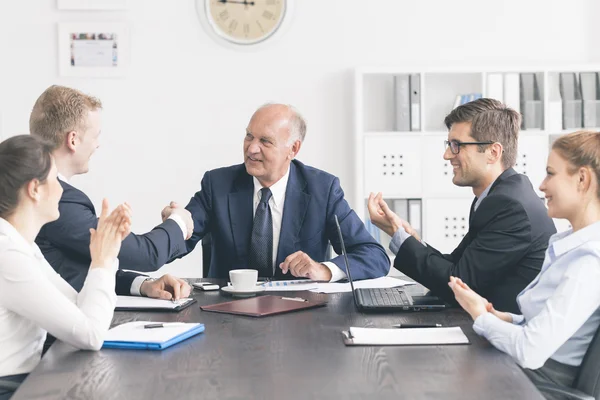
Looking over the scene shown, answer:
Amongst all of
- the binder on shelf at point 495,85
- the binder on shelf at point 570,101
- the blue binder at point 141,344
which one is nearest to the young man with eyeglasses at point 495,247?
the blue binder at point 141,344

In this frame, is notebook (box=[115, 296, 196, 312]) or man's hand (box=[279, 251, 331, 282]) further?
man's hand (box=[279, 251, 331, 282])

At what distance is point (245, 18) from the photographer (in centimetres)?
487

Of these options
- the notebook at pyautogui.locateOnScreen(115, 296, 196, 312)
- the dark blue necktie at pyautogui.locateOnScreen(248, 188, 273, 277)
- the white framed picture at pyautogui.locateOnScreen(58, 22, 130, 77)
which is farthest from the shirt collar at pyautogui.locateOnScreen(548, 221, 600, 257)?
the white framed picture at pyautogui.locateOnScreen(58, 22, 130, 77)

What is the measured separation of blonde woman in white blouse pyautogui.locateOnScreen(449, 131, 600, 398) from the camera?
1.67m

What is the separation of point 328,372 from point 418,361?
19cm

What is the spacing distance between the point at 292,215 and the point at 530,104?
7.38ft

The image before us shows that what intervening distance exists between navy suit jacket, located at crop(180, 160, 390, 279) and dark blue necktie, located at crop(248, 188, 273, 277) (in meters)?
0.03

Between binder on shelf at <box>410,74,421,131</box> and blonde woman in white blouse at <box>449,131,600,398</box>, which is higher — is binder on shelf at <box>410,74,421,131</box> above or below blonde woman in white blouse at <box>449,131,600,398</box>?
above

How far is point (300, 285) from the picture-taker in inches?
A: 100

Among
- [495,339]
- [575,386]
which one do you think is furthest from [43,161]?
[575,386]

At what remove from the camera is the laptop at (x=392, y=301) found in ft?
6.88

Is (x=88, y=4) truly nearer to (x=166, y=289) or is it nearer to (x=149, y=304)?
(x=166, y=289)

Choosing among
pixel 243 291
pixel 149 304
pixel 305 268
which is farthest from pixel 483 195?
pixel 149 304

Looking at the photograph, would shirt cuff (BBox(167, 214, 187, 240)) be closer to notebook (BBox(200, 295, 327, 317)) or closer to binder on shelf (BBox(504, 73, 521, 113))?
notebook (BBox(200, 295, 327, 317))
